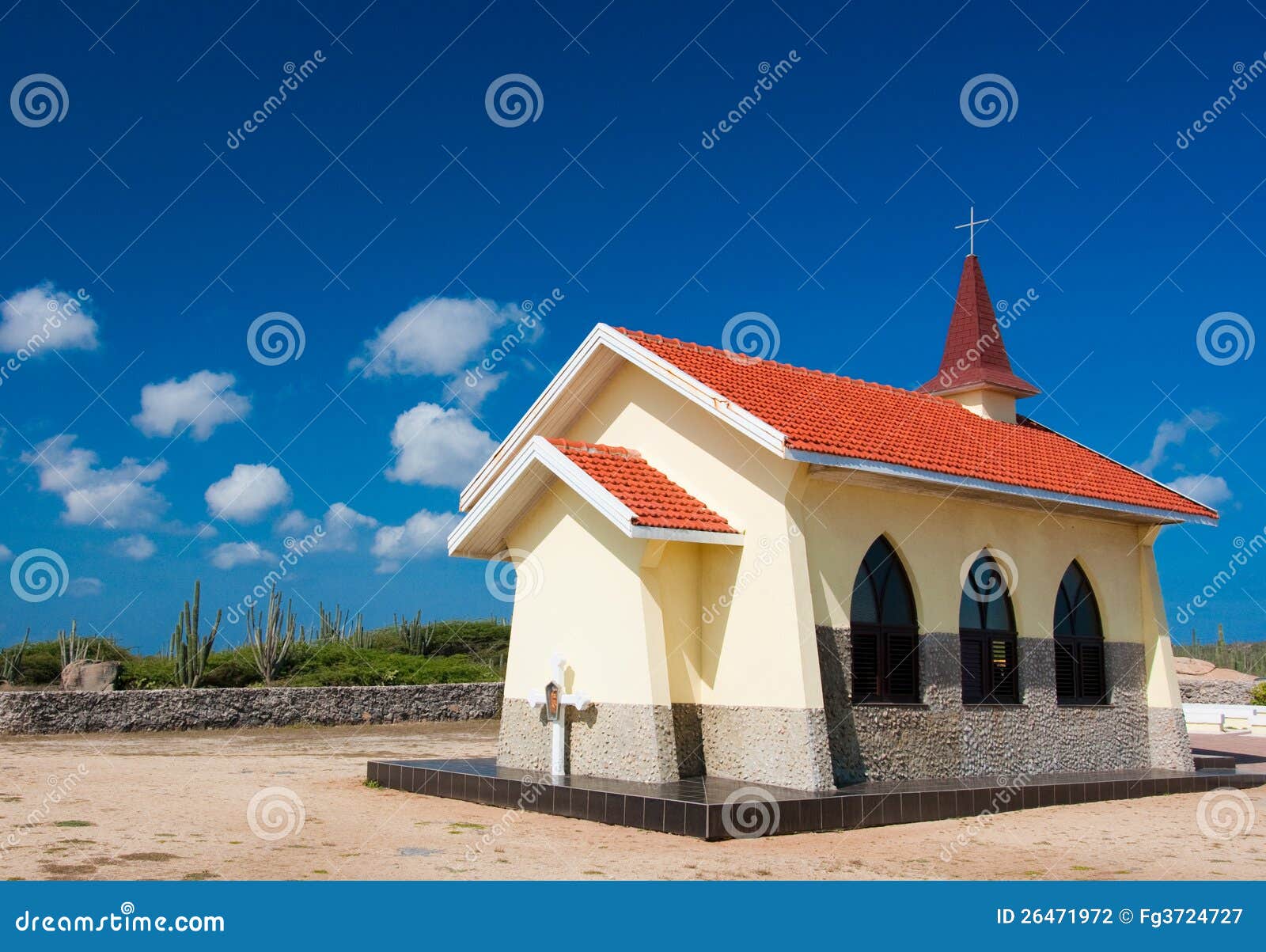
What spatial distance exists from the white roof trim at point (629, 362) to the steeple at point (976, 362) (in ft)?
26.5

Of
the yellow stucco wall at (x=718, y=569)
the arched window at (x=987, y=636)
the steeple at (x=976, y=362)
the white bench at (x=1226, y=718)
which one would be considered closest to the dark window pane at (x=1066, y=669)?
the yellow stucco wall at (x=718, y=569)

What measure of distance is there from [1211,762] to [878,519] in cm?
919

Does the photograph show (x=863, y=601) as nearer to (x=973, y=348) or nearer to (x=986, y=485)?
(x=986, y=485)

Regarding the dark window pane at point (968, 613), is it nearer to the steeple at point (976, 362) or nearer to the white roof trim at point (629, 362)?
the white roof trim at point (629, 362)

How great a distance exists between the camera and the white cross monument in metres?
13.8

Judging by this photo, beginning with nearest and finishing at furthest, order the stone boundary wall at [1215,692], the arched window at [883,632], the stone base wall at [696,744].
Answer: the stone base wall at [696,744], the arched window at [883,632], the stone boundary wall at [1215,692]

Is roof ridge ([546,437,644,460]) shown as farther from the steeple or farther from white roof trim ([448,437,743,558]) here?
the steeple

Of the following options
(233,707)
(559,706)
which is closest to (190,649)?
(233,707)

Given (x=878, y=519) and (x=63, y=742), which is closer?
(x=878, y=519)

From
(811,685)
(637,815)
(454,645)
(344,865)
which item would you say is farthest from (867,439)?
(454,645)

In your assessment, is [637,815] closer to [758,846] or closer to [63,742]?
[758,846]

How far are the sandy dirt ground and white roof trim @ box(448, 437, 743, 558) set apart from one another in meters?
3.24

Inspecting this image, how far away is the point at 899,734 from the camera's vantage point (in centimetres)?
1395

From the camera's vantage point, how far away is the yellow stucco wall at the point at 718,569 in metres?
13.1
